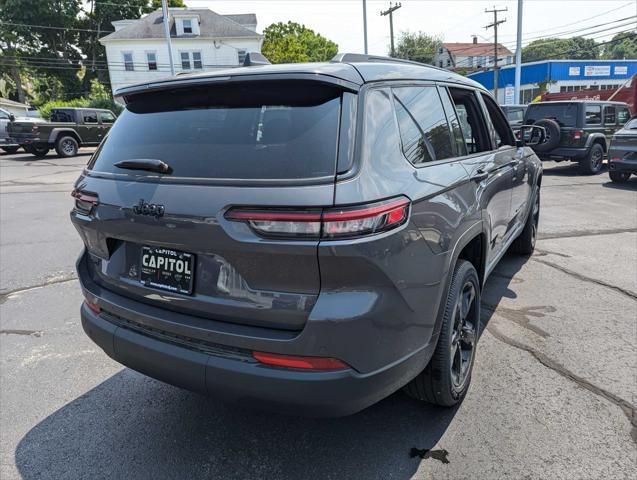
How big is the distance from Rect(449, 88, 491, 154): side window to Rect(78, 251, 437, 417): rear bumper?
165cm

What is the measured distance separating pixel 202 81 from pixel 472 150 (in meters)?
1.97

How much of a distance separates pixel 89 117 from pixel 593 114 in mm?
18426

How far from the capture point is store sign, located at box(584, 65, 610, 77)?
47562 mm

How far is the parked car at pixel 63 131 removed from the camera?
18094 mm

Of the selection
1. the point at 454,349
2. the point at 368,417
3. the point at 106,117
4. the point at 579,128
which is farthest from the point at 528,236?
the point at 106,117

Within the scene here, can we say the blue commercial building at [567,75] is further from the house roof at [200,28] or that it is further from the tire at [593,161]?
the tire at [593,161]

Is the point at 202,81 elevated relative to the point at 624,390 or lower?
elevated

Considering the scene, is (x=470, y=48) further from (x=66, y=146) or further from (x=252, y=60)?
(x=252, y=60)

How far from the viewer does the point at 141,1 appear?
49.2m

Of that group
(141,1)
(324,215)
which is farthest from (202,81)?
(141,1)

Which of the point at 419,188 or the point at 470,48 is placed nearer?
the point at 419,188

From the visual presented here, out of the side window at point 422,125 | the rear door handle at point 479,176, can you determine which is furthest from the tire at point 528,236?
the side window at point 422,125

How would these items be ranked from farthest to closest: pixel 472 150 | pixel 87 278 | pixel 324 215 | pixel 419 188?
pixel 472 150
pixel 87 278
pixel 419 188
pixel 324 215

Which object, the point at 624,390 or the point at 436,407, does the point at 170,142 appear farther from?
the point at 624,390
